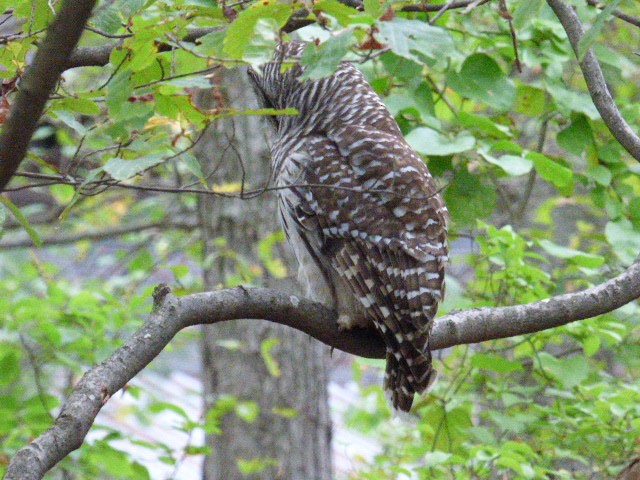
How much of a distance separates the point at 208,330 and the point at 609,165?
9.24 feet

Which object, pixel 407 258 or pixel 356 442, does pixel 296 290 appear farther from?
pixel 356 442

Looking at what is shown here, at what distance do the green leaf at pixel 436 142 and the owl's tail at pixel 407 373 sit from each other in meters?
0.85

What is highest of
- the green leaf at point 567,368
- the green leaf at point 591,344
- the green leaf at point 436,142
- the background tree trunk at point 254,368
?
the green leaf at point 436,142

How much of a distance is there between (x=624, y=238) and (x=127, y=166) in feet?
7.91

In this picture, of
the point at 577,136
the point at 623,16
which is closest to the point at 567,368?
the point at 577,136

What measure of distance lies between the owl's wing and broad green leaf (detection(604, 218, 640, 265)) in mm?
952

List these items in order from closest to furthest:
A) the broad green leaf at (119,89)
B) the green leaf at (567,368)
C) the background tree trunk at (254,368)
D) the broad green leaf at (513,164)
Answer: the broad green leaf at (119,89) < the broad green leaf at (513,164) < the green leaf at (567,368) < the background tree trunk at (254,368)

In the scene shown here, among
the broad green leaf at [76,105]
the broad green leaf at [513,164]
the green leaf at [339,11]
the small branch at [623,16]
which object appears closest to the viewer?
the green leaf at [339,11]

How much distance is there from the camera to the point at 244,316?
2.60 meters

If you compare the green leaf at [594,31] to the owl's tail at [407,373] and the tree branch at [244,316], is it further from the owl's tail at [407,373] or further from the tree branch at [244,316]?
the owl's tail at [407,373]

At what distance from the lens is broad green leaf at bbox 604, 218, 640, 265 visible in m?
3.84

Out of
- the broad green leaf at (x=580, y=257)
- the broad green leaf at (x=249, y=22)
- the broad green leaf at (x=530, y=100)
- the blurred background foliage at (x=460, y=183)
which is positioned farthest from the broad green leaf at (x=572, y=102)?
the broad green leaf at (x=249, y=22)

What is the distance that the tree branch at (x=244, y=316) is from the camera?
2.01m

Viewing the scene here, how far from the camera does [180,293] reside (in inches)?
182
